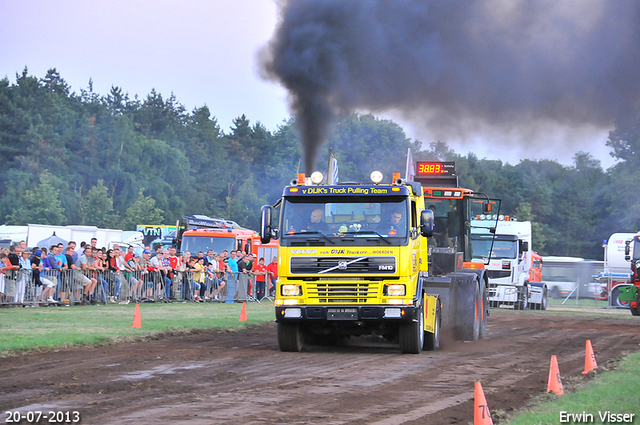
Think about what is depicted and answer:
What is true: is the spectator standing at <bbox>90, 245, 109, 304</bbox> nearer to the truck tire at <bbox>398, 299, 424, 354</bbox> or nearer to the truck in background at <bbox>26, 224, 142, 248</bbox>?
the truck tire at <bbox>398, 299, 424, 354</bbox>

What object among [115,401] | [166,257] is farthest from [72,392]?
[166,257]

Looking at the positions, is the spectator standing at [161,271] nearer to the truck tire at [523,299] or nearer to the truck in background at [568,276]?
the truck tire at [523,299]

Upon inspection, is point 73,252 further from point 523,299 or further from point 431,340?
point 523,299

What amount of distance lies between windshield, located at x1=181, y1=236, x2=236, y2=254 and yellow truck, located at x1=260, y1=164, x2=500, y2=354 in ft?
77.6

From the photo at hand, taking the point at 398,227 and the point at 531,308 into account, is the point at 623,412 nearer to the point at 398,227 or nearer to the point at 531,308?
the point at 398,227

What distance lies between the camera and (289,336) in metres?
14.1

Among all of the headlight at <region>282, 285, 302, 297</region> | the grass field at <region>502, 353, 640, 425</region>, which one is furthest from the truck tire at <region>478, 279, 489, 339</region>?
the grass field at <region>502, 353, 640, 425</region>

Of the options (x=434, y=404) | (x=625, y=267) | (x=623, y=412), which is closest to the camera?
(x=623, y=412)

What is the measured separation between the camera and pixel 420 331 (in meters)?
14.1

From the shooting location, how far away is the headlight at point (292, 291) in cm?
1351

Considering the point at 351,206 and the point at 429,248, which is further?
the point at 429,248

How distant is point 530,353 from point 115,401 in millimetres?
8794

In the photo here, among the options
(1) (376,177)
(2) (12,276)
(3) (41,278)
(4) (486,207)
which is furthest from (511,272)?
(1) (376,177)

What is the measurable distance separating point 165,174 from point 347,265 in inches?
3347
